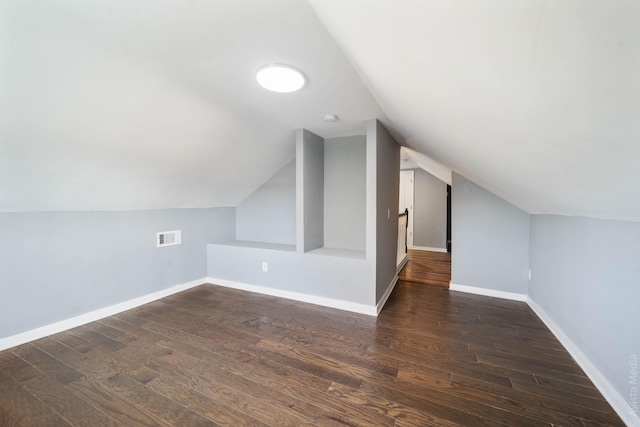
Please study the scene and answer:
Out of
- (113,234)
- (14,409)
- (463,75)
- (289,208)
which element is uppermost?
(463,75)

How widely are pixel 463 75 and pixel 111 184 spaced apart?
3012mm

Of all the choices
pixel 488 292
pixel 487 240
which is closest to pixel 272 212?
pixel 487 240

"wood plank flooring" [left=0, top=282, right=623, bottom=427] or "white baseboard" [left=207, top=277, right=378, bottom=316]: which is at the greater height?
"white baseboard" [left=207, top=277, right=378, bottom=316]

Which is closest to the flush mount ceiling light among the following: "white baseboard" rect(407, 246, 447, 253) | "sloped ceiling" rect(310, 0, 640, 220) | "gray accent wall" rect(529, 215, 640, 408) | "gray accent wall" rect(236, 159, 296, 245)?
"sloped ceiling" rect(310, 0, 640, 220)

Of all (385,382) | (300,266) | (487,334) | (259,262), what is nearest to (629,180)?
(385,382)

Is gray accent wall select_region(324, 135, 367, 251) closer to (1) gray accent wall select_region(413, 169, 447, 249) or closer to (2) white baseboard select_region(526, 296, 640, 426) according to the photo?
(2) white baseboard select_region(526, 296, 640, 426)

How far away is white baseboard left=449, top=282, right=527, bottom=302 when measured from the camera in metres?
3.06

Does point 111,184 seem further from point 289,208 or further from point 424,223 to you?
point 424,223

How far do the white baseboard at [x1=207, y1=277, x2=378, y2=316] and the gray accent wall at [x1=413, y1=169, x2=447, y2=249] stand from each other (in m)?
4.12

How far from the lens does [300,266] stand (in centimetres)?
310

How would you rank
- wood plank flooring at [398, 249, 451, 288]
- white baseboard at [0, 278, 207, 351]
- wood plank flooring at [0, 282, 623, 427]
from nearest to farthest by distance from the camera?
wood plank flooring at [0, 282, 623, 427]
white baseboard at [0, 278, 207, 351]
wood plank flooring at [398, 249, 451, 288]

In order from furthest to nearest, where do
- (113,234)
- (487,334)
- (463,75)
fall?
1. (113,234)
2. (487,334)
3. (463,75)

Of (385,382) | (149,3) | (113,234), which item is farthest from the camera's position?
(113,234)

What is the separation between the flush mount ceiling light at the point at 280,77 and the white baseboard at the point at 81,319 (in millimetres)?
2841
